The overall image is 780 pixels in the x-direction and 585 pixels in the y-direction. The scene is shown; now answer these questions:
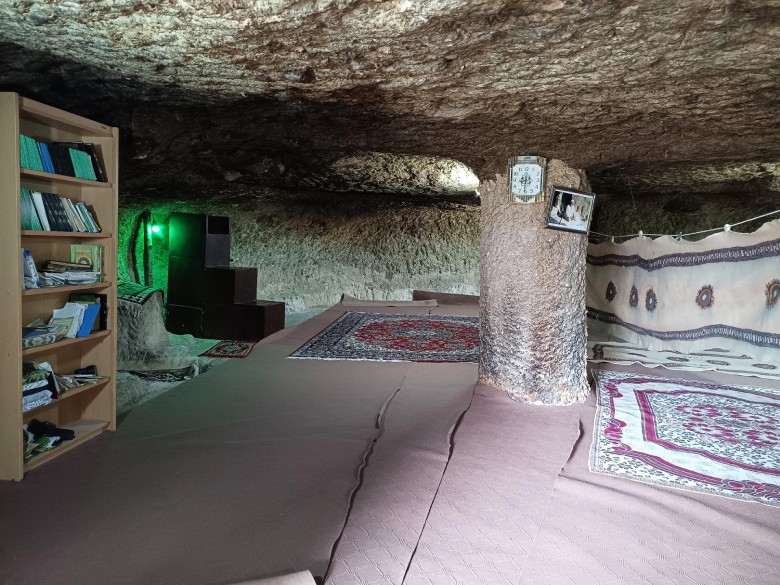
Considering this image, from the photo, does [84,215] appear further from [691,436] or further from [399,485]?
[691,436]

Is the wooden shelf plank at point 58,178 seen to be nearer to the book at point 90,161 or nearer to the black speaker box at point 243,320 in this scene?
the book at point 90,161

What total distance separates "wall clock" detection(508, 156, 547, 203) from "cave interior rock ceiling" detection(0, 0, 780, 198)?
8 centimetres

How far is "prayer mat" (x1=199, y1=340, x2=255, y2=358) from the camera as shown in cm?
529

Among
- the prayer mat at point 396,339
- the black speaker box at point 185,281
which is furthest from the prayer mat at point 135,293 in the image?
the prayer mat at point 396,339

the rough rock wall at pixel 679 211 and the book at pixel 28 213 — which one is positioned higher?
the rough rock wall at pixel 679 211

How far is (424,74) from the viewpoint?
2.42m

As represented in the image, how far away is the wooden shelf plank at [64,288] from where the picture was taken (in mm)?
2359

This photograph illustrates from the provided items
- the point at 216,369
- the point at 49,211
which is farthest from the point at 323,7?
the point at 216,369

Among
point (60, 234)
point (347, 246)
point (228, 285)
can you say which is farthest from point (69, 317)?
point (347, 246)

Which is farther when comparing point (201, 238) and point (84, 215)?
point (201, 238)

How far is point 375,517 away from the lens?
207 cm

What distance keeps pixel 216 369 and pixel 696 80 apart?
3.66 metres

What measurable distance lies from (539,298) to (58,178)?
270cm

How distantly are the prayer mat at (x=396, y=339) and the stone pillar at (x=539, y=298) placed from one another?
1182 millimetres
